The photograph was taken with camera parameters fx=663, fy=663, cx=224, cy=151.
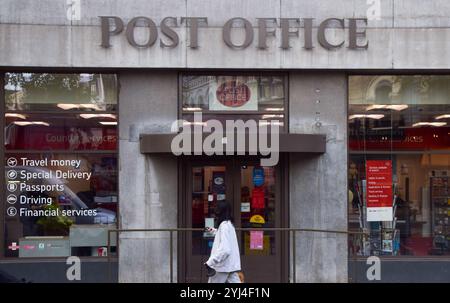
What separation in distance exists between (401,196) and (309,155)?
1.93 metres

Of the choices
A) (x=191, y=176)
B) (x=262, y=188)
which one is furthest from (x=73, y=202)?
(x=262, y=188)

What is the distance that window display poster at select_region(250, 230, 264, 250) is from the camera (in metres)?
11.9

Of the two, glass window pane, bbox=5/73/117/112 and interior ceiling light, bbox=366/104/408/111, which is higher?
glass window pane, bbox=5/73/117/112

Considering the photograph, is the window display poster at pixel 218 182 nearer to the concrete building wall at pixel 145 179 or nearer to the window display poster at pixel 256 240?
the concrete building wall at pixel 145 179

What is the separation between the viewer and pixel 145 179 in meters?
11.8

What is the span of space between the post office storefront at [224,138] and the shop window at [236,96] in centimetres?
3

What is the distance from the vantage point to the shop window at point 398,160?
1220cm

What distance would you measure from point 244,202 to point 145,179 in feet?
6.10

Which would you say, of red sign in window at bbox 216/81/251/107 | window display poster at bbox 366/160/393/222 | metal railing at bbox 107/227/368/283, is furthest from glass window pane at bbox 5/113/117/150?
window display poster at bbox 366/160/393/222

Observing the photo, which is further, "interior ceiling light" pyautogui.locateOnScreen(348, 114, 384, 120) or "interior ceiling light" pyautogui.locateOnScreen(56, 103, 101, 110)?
"interior ceiling light" pyautogui.locateOnScreen(348, 114, 384, 120)

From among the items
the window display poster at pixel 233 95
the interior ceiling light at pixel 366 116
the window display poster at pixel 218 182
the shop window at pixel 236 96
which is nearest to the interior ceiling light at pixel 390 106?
the interior ceiling light at pixel 366 116

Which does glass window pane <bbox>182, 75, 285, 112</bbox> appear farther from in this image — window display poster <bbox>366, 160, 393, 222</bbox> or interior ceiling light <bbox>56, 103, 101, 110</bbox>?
window display poster <bbox>366, 160, 393, 222</bbox>

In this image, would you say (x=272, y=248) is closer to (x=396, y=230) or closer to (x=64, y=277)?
(x=396, y=230)

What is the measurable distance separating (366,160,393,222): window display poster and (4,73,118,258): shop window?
463cm
